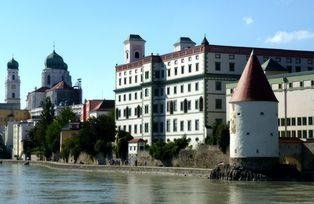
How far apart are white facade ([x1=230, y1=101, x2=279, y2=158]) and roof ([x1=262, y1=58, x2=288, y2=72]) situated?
15.3 metres

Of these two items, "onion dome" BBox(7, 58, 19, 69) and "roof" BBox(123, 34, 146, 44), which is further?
"onion dome" BBox(7, 58, 19, 69)

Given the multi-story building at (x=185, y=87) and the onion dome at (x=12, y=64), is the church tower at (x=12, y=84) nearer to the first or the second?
the onion dome at (x=12, y=64)

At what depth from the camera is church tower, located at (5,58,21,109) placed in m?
178

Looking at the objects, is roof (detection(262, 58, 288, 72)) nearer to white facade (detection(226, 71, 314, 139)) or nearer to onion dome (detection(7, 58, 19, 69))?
white facade (detection(226, 71, 314, 139))

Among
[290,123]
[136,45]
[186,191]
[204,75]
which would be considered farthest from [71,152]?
[186,191]

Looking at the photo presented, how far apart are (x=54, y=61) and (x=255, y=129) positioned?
111017 mm

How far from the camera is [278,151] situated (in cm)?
5759

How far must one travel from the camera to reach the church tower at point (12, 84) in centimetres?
17838

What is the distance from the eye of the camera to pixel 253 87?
5675 cm

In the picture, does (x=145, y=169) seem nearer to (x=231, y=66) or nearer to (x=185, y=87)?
(x=185, y=87)

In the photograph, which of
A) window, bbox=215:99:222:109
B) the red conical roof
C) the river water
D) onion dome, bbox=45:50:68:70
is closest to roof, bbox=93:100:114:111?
window, bbox=215:99:222:109

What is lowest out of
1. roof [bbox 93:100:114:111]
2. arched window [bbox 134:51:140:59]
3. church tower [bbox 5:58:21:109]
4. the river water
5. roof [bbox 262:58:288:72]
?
the river water

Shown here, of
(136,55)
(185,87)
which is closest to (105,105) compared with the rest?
(136,55)

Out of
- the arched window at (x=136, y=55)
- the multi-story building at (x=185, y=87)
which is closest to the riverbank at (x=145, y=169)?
the multi-story building at (x=185, y=87)
